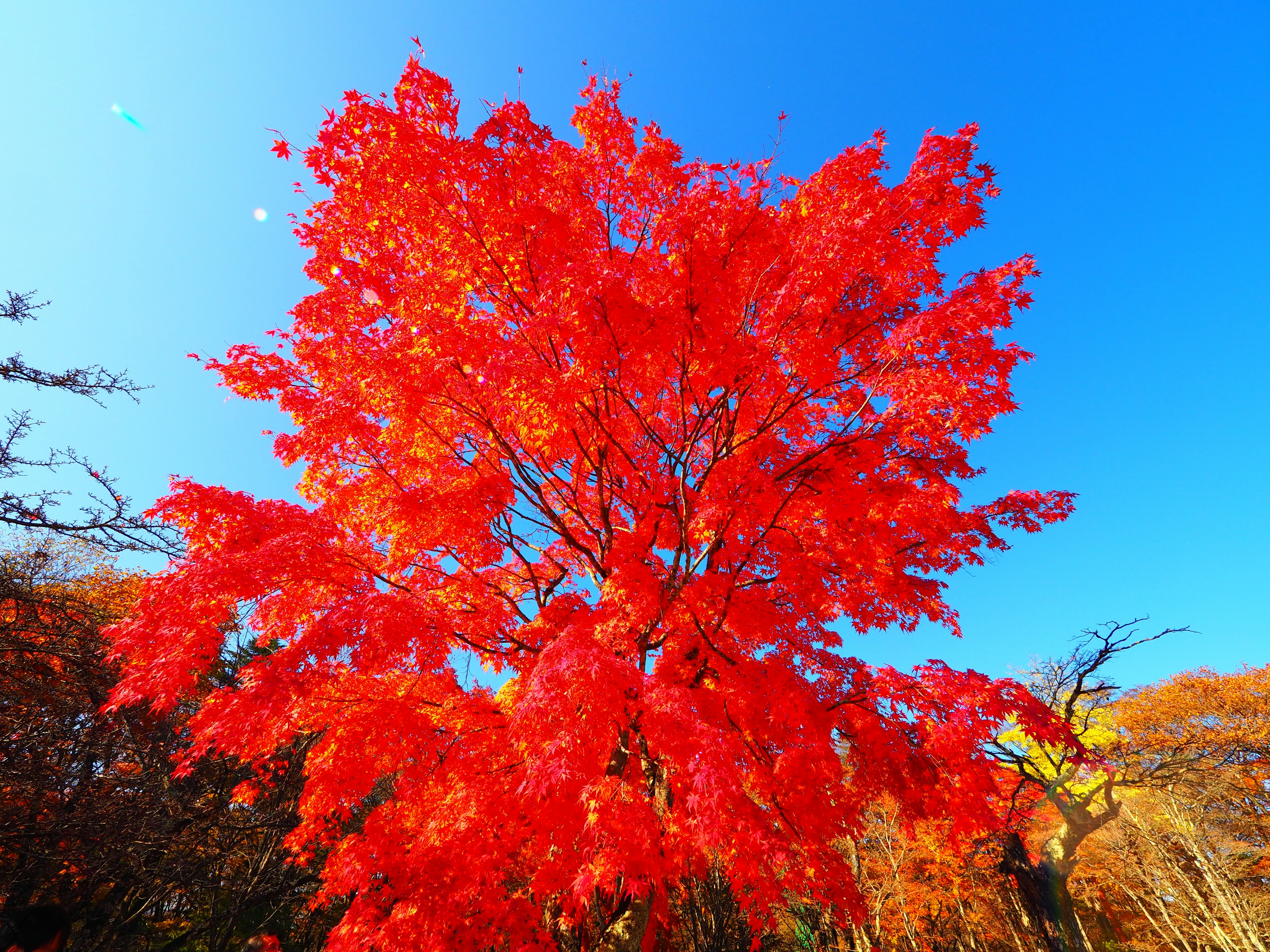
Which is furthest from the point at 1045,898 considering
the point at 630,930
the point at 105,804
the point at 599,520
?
the point at 105,804

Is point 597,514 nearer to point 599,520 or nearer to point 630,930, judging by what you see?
point 599,520

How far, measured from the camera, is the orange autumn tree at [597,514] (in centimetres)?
509

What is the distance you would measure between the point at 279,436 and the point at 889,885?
21426mm

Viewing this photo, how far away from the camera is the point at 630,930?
18.4 ft

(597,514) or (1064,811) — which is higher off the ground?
(597,514)

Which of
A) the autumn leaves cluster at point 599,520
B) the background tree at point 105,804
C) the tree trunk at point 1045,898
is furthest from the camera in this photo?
the tree trunk at point 1045,898

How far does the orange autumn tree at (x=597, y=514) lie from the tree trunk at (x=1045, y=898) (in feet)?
20.8

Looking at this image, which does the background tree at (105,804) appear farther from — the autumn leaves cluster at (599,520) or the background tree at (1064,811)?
the background tree at (1064,811)

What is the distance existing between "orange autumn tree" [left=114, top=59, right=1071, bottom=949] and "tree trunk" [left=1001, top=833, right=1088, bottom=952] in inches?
249

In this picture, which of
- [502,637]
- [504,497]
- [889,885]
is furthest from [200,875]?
[889,885]

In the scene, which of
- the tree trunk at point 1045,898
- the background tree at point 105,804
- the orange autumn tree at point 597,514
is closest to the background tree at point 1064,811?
the tree trunk at point 1045,898

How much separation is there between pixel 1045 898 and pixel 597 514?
11721mm

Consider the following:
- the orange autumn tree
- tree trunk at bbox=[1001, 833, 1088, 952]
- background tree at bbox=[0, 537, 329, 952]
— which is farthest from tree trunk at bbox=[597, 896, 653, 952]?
tree trunk at bbox=[1001, 833, 1088, 952]

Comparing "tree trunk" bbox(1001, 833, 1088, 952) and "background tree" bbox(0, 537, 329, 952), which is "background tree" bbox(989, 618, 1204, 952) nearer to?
"tree trunk" bbox(1001, 833, 1088, 952)
